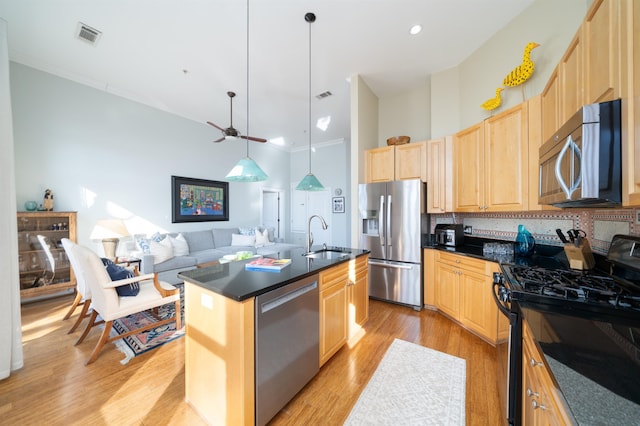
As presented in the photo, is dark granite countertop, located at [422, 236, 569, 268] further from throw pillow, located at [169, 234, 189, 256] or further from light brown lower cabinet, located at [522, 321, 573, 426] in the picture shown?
throw pillow, located at [169, 234, 189, 256]

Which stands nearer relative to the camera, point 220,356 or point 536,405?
point 536,405

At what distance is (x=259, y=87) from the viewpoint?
3779 millimetres

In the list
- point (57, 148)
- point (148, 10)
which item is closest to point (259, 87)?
point (148, 10)

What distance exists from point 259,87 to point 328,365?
4.00 metres

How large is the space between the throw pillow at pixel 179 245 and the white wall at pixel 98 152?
429 millimetres

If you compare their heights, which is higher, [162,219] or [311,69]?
[311,69]

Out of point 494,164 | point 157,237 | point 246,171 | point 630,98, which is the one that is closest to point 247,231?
point 157,237

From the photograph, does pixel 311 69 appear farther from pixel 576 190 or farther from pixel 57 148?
pixel 57 148

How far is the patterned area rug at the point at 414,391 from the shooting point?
4.87 feet

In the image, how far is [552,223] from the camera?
2.28m

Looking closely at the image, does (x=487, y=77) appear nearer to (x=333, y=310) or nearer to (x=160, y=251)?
(x=333, y=310)

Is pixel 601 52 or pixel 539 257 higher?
pixel 601 52

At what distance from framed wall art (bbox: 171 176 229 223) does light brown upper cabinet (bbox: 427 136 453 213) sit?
4597 mm

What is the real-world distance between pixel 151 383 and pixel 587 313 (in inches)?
110
